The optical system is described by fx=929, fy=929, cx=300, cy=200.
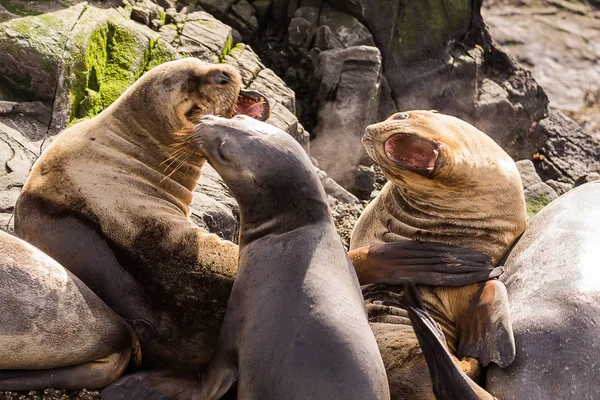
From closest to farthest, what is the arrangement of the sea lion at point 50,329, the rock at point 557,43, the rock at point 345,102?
the sea lion at point 50,329 → the rock at point 345,102 → the rock at point 557,43

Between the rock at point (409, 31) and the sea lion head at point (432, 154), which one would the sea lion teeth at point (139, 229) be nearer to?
the sea lion head at point (432, 154)

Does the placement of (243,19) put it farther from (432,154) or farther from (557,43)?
(557,43)

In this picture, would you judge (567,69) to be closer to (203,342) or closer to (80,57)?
(80,57)

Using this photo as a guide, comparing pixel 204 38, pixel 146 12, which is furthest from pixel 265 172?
pixel 204 38

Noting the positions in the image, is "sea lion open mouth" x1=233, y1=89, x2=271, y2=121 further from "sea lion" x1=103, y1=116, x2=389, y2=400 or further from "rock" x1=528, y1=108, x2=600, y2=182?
"rock" x1=528, y1=108, x2=600, y2=182

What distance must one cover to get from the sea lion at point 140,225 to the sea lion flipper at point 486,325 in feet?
4.57

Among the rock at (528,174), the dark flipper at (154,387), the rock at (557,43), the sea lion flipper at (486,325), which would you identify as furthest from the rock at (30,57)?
the rock at (557,43)

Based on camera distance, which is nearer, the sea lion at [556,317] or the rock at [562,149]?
the sea lion at [556,317]

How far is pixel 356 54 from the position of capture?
1302 cm

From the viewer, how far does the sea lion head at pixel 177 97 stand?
6094 millimetres

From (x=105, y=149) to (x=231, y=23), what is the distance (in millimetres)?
7650

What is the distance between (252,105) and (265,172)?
1.70m

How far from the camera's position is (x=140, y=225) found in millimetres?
5328

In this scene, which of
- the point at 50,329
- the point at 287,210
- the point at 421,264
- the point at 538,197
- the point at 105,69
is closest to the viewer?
the point at 50,329
